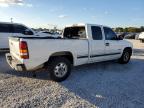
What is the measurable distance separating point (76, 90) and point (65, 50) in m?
1.37

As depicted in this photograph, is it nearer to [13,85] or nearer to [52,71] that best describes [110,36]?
[52,71]

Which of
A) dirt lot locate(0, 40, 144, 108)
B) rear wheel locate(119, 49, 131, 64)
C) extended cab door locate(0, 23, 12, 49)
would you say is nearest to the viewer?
dirt lot locate(0, 40, 144, 108)

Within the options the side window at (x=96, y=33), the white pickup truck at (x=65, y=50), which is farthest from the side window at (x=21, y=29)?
the side window at (x=96, y=33)

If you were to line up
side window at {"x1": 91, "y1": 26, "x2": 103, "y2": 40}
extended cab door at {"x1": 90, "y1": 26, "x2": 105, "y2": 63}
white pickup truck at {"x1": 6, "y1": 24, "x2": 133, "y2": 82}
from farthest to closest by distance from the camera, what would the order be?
side window at {"x1": 91, "y1": 26, "x2": 103, "y2": 40}
extended cab door at {"x1": 90, "y1": 26, "x2": 105, "y2": 63}
white pickup truck at {"x1": 6, "y1": 24, "x2": 133, "y2": 82}

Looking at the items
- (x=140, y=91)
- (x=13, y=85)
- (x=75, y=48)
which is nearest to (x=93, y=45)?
(x=75, y=48)

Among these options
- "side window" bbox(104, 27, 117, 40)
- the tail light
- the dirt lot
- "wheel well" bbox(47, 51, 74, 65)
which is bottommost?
the dirt lot

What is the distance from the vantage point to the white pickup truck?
5320mm

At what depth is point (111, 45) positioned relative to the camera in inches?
317

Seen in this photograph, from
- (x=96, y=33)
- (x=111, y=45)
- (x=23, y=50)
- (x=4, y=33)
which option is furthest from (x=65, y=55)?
(x=4, y=33)

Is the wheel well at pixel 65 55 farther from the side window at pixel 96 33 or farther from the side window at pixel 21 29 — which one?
the side window at pixel 21 29

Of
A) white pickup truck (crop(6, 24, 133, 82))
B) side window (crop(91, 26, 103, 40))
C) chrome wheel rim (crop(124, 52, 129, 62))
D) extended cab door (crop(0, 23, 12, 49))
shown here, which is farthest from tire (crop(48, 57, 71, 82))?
extended cab door (crop(0, 23, 12, 49))

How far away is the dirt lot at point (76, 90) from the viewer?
445 centimetres

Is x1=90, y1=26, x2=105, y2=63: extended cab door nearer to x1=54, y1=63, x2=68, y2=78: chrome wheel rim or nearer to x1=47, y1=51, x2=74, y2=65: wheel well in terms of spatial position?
x1=47, y1=51, x2=74, y2=65: wheel well

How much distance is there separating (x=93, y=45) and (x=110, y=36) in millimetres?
1407
